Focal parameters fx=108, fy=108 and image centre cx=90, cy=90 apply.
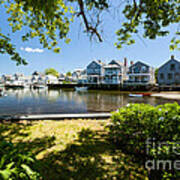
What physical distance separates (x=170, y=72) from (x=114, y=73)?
70.0 feet

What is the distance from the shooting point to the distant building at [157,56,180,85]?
40594 mm

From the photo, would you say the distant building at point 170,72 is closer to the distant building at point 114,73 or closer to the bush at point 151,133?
the distant building at point 114,73

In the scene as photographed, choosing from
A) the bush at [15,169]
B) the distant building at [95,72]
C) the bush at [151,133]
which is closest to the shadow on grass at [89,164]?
the bush at [151,133]

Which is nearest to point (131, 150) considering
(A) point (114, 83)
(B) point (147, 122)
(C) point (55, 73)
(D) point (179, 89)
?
(B) point (147, 122)

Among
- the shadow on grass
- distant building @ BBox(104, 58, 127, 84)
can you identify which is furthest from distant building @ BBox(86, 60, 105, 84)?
the shadow on grass

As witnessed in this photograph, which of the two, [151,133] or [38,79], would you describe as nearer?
[151,133]

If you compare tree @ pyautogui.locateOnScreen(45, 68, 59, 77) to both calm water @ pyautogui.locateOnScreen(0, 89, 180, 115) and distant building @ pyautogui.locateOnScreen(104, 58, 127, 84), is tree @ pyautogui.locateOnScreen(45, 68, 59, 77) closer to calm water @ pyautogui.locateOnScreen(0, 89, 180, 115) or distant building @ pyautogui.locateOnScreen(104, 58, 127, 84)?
distant building @ pyautogui.locateOnScreen(104, 58, 127, 84)

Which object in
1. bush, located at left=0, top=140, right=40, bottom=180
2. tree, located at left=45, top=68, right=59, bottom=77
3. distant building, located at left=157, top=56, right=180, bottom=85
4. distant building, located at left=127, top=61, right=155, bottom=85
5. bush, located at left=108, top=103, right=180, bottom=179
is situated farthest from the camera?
tree, located at left=45, top=68, right=59, bottom=77

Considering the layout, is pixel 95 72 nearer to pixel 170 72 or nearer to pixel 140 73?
pixel 140 73

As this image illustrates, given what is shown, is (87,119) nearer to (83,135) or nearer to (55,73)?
(83,135)

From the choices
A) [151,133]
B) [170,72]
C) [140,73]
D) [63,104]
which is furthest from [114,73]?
[151,133]

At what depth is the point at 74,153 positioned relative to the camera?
3.01 meters

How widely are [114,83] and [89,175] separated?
1978 inches

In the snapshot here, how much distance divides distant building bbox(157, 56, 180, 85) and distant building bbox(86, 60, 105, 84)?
2547cm
